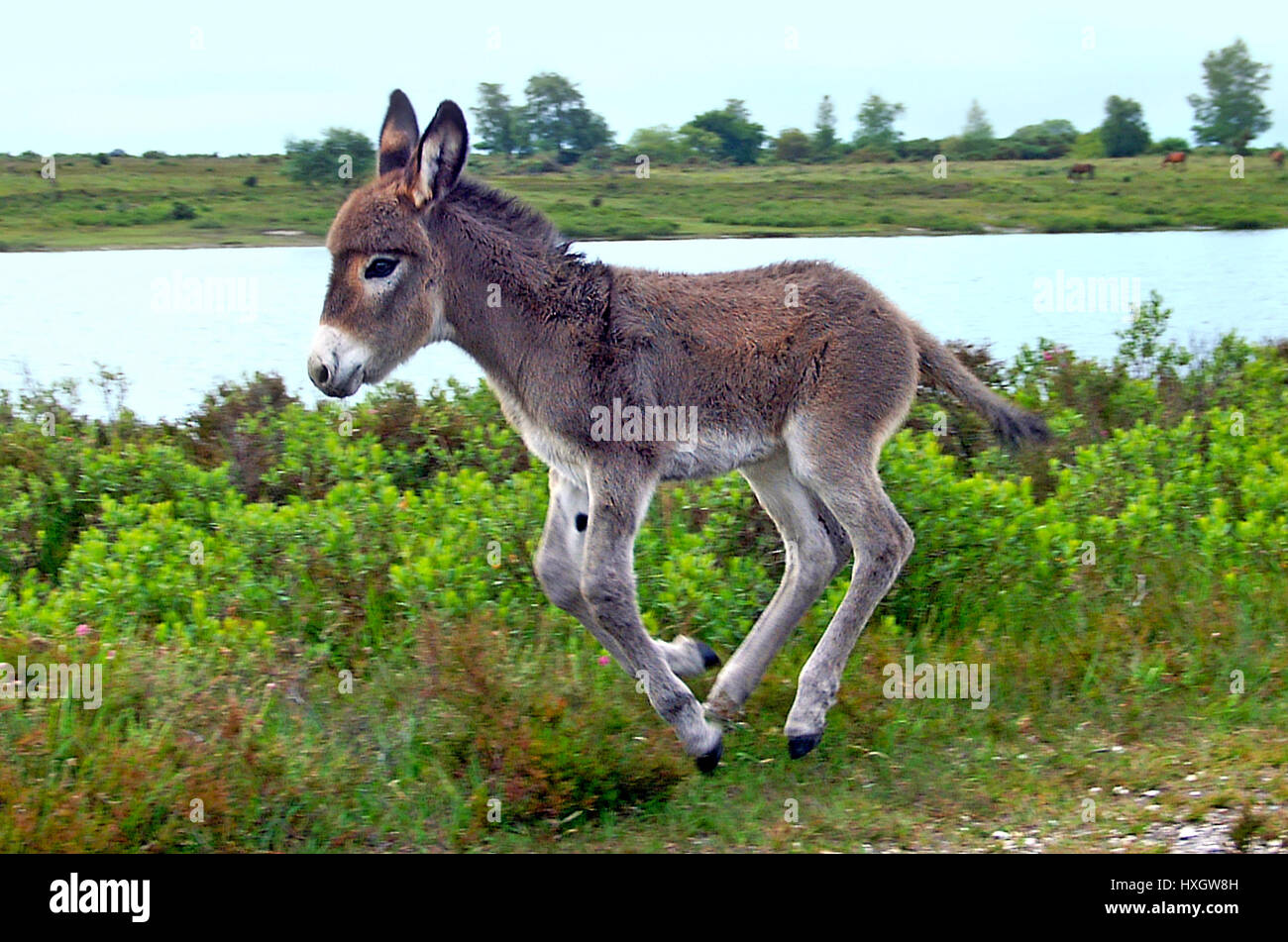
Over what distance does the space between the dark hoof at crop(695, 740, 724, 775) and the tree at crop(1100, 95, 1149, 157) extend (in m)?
15.8

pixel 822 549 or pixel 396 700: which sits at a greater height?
pixel 822 549

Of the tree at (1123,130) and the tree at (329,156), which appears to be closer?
the tree at (329,156)

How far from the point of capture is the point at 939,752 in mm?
6129

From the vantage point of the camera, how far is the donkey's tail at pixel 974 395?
6664 millimetres

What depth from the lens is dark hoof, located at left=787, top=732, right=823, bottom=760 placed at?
5.97 m

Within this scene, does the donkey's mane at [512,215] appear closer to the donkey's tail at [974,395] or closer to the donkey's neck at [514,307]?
the donkey's neck at [514,307]

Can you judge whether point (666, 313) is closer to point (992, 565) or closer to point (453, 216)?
point (453, 216)

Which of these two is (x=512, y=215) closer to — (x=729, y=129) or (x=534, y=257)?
(x=534, y=257)

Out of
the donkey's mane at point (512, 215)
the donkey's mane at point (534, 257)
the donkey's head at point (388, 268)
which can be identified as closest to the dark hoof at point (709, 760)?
the donkey's mane at point (534, 257)

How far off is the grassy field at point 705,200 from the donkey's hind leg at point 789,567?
4034 millimetres

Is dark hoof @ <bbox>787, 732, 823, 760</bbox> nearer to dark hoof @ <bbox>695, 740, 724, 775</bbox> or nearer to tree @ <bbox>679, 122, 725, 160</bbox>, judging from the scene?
dark hoof @ <bbox>695, 740, 724, 775</bbox>

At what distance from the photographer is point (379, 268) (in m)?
5.68

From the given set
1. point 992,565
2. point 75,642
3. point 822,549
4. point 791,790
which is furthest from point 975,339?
point 75,642
